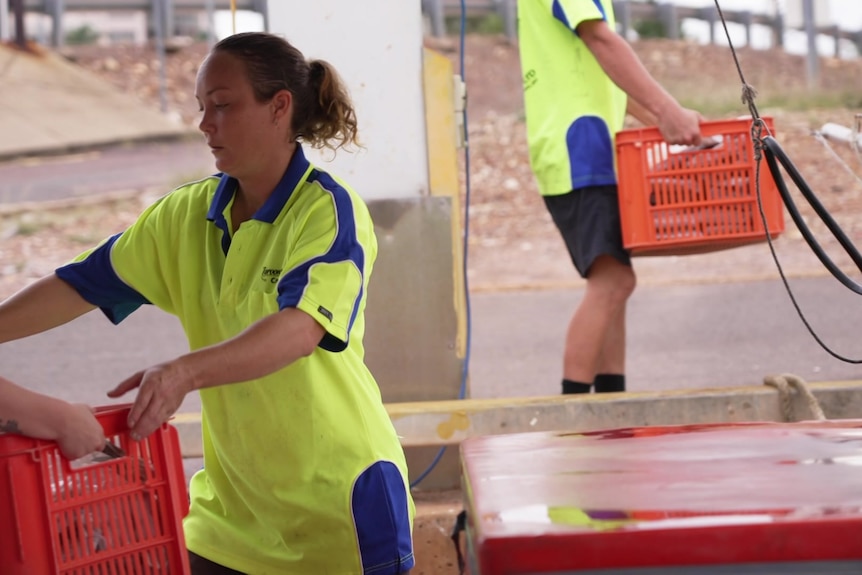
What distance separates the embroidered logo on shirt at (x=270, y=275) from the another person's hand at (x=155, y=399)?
1.35 feet

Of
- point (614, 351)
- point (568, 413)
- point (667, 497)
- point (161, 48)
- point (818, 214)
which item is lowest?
point (568, 413)

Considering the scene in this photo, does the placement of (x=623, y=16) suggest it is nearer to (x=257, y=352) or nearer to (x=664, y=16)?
(x=664, y=16)

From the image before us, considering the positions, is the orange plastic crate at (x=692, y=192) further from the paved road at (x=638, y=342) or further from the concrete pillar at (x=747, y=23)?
the concrete pillar at (x=747, y=23)

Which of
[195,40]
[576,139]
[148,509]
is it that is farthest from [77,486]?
[195,40]

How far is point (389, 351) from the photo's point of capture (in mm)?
4488

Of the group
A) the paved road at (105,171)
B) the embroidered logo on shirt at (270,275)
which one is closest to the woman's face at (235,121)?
the embroidered logo on shirt at (270,275)

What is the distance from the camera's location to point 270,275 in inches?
103

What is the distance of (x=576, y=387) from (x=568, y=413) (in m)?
0.47

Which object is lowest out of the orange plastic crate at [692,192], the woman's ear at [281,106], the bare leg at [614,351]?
the bare leg at [614,351]

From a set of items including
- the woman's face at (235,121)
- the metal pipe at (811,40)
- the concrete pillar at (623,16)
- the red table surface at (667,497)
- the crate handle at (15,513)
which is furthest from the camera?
the concrete pillar at (623,16)

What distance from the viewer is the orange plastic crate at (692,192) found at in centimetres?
435

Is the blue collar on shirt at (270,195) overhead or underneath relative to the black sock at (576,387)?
overhead

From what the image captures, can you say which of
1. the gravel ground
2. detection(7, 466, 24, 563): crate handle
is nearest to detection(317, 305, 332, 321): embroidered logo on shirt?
detection(7, 466, 24, 563): crate handle

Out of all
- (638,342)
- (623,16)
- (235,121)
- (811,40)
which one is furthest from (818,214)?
(623,16)
